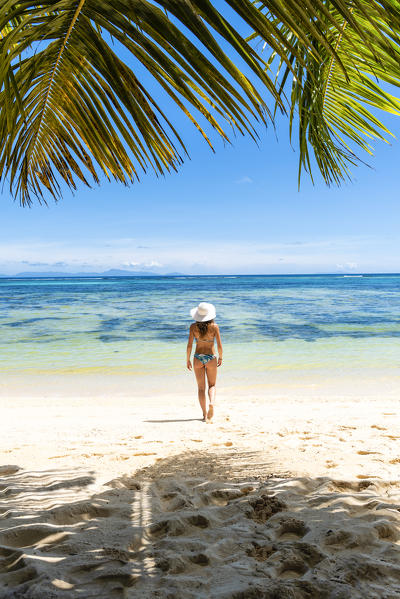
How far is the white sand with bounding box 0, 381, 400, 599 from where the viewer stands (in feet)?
6.15

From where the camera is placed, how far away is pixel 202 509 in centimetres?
267

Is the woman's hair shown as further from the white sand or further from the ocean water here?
the ocean water

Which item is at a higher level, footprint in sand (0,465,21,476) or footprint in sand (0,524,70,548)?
footprint in sand (0,524,70,548)

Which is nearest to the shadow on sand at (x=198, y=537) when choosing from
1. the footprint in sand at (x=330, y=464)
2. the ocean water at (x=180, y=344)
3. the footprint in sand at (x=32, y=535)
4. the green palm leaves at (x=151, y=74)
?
the footprint in sand at (x=32, y=535)

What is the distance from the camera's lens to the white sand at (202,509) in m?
1.88

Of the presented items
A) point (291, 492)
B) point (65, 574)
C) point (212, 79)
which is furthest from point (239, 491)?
point (212, 79)

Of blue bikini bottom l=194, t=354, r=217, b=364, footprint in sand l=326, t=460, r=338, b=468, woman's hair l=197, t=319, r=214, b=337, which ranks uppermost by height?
woman's hair l=197, t=319, r=214, b=337

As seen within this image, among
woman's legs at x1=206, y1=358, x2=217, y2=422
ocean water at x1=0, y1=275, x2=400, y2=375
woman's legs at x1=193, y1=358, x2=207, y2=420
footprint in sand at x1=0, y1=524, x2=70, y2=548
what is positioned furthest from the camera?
ocean water at x1=0, y1=275, x2=400, y2=375

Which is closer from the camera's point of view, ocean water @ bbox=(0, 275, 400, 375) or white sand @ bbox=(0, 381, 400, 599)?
white sand @ bbox=(0, 381, 400, 599)

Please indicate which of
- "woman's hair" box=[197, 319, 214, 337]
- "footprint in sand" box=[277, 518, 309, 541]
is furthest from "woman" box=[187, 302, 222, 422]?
"footprint in sand" box=[277, 518, 309, 541]

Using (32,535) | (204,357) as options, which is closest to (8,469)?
(32,535)

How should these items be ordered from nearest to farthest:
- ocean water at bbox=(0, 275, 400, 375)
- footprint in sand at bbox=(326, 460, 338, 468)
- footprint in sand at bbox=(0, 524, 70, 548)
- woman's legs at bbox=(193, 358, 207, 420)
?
1. footprint in sand at bbox=(0, 524, 70, 548)
2. footprint in sand at bbox=(326, 460, 338, 468)
3. woman's legs at bbox=(193, 358, 207, 420)
4. ocean water at bbox=(0, 275, 400, 375)

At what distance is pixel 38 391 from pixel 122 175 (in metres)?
7.01

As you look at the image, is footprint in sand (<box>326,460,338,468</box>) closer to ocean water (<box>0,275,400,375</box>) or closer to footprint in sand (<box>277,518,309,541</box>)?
footprint in sand (<box>277,518,309,541</box>)
